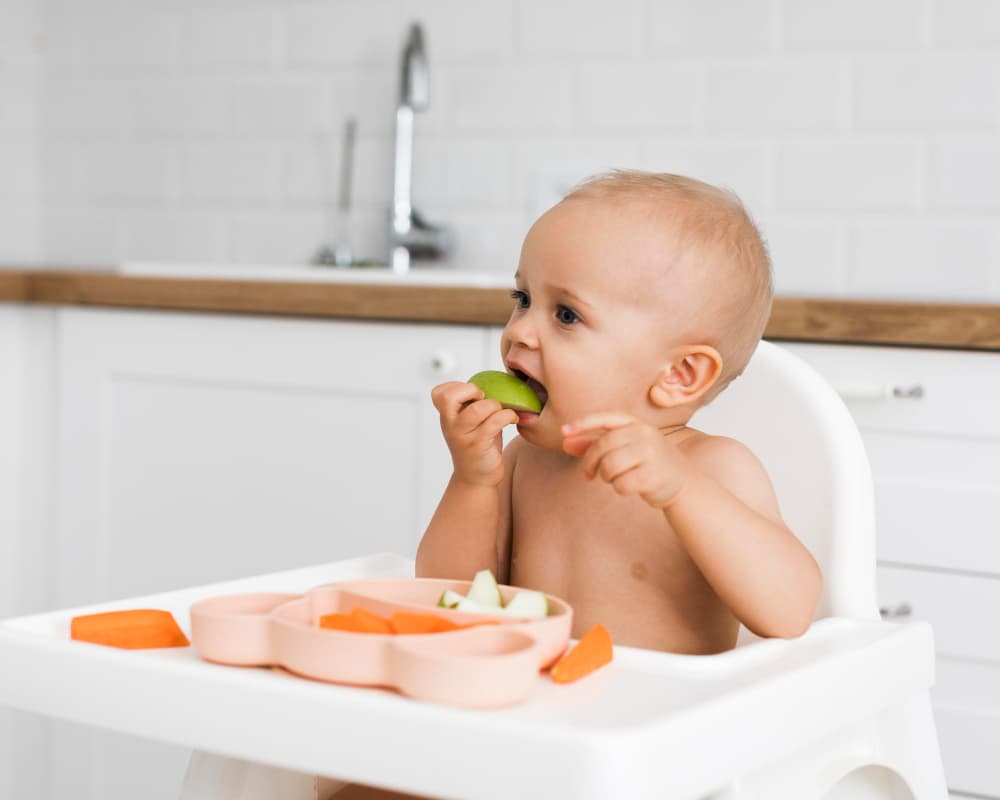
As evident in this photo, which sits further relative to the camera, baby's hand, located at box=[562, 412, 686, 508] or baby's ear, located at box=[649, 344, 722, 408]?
baby's ear, located at box=[649, 344, 722, 408]

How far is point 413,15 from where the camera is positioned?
2.43 meters

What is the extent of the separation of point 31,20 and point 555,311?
208 cm

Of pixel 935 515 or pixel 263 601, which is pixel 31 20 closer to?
pixel 935 515

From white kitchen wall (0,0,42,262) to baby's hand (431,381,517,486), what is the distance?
1996mm

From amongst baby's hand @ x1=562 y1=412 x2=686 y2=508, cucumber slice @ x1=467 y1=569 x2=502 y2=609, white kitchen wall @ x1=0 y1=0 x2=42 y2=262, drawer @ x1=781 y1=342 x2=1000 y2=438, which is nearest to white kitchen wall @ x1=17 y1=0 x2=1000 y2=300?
white kitchen wall @ x1=0 y1=0 x2=42 y2=262

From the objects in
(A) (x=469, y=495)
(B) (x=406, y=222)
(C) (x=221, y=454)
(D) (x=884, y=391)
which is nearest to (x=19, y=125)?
(B) (x=406, y=222)

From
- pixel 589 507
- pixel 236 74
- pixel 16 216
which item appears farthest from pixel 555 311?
pixel 16 216

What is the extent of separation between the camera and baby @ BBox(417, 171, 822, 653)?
39.2 inches

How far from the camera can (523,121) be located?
2336 mm

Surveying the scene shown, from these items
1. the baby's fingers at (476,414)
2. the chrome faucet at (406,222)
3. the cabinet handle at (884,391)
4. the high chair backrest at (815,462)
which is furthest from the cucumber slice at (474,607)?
the chrome faucet at (406,222)

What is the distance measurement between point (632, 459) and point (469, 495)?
242 millimetres

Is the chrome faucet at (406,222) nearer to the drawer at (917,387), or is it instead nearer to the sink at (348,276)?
the sink at (348,276)

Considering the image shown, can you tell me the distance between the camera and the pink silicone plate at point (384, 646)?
63 cm

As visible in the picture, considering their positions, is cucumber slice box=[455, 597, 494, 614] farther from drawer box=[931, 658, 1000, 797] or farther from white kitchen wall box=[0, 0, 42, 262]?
white kitchen wall box=[0, 0, 42, 262]
